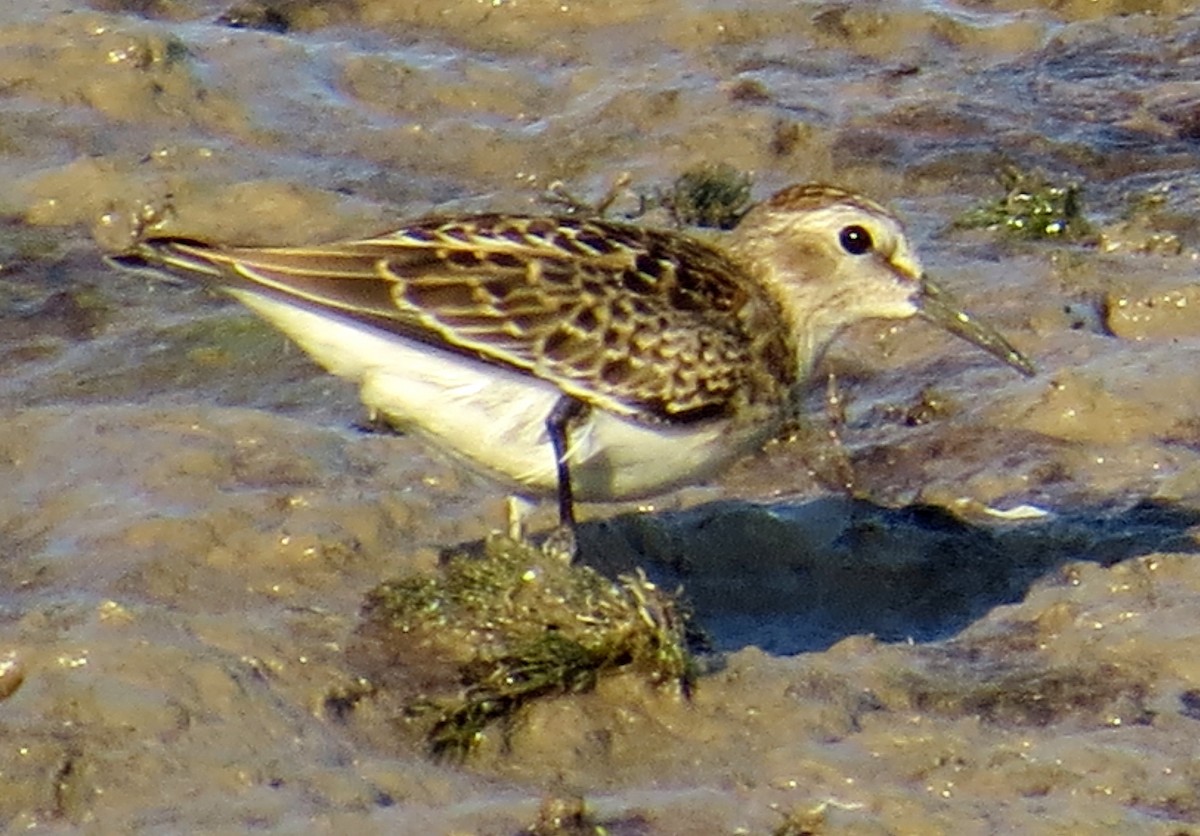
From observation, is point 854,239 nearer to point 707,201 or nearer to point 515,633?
point 515,633

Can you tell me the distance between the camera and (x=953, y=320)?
367 inches

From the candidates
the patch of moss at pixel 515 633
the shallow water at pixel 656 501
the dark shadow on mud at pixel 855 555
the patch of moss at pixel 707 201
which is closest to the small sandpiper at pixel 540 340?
the patch of moss at pixel 515 633

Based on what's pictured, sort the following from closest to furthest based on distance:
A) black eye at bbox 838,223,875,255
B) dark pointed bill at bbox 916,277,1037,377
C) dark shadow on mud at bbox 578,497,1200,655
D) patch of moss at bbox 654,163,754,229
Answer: dark shadow on mud at bbox 578,497,1200,655 < black eye at bbox 838,223,875,255 < dark pointed bill at bbox 916,277,1037,377 < patch of moss at bbox 654,163,754,229

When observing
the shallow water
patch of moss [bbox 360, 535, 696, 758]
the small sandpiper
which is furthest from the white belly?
the shallow water

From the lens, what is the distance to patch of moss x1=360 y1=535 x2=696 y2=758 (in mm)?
7582

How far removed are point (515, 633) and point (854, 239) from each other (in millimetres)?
2208

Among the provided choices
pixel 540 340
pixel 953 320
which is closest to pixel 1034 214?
pixel 953 320

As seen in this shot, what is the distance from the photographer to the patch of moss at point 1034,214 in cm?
1145

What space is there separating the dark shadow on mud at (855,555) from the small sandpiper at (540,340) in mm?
577

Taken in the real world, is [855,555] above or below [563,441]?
below

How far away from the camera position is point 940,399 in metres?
10.2

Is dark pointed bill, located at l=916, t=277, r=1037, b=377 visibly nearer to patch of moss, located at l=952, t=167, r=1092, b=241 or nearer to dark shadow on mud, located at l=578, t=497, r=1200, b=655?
dark shadow on mud, located at l=578, t=497, r=1200, b=655

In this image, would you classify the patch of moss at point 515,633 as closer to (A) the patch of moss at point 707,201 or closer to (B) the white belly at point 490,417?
(B) the white belly at point 490,417

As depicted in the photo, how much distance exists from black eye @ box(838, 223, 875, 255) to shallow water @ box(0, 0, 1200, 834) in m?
1.01
